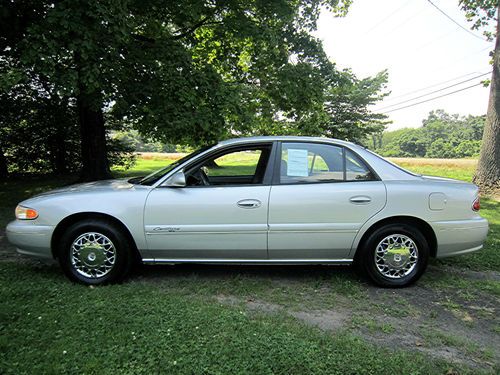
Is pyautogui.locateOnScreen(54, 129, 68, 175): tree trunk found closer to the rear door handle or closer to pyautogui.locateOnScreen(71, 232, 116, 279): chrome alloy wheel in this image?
pyautogui.locateOnScreen(71, 232, 116, 279): chrome alloy wheel

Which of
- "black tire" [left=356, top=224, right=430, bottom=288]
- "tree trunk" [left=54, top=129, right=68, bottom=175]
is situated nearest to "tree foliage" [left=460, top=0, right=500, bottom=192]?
"black tire" [left=356, top=224, right=430, bottom=288]

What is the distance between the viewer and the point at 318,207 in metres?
3.76

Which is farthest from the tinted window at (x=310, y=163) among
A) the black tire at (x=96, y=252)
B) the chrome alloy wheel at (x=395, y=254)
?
the black tire at (x=96, y=252)

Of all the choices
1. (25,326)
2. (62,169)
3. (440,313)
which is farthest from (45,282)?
(62,169)

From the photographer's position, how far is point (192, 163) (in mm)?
3982

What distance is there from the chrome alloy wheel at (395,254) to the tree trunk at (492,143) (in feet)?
26.3

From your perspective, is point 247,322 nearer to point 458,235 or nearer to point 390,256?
point 390,256

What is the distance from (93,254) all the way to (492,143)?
10.9 m

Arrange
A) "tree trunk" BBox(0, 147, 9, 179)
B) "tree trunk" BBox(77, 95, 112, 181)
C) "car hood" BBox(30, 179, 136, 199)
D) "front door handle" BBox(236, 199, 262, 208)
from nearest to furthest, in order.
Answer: "front door handle" BBox(236, 199, 262, 208) < "car hood" BBox(30, 179, 136, 199) < "tree trunk" BBox(77, 95, 112, 181) < "tree trunk" BBox(0, 147, 9, 179)

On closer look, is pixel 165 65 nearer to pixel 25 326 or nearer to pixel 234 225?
pixel 234 225

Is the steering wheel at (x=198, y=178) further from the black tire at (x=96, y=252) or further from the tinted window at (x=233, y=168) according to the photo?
the black tire at (x=96, y=252)

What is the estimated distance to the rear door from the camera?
12.4 feet

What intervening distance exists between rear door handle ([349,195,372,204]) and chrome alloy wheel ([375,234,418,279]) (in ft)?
1.55

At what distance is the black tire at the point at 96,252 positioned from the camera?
3.79 metres
